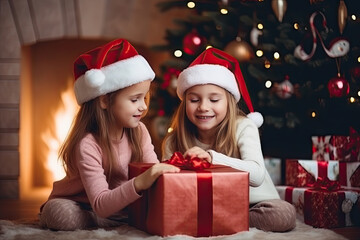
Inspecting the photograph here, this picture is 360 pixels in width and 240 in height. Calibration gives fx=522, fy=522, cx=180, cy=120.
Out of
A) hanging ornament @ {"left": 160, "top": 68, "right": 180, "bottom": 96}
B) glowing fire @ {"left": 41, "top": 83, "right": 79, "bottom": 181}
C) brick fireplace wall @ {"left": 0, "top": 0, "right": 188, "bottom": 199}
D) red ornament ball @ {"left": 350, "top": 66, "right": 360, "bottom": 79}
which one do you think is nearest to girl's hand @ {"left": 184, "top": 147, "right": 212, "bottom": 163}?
red ornament ball @ {"left": 350, "top": 66, "right": 360, "bottom": 79}

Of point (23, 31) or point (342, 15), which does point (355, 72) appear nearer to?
point (342, 15)

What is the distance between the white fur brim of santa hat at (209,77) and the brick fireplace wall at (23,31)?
4.97 feet

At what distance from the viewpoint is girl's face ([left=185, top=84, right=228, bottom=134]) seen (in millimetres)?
2035

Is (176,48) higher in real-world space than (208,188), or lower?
higher

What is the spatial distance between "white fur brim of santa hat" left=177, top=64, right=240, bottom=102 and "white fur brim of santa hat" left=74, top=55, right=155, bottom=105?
0.23 m

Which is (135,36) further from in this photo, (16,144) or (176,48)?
(16,144)

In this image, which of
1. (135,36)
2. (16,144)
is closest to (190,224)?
(16,144)

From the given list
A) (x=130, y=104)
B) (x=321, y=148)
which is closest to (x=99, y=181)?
(x=130, y=104)

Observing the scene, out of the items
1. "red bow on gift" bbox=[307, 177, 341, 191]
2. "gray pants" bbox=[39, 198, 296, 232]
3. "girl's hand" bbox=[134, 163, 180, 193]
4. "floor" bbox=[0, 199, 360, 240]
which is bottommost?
"floor" bbox=[0, 199, 360, 240]

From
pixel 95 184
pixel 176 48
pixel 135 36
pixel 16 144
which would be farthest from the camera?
pixel 135 36

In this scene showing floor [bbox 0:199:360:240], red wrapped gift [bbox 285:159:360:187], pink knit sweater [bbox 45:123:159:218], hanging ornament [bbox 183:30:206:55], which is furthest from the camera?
hanging ornament [bbox 183:30:206:55]

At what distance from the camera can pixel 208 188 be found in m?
1.61

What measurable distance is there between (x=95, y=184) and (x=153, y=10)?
2.19 m

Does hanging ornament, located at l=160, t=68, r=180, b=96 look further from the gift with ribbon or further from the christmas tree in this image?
the gift with ribbon
